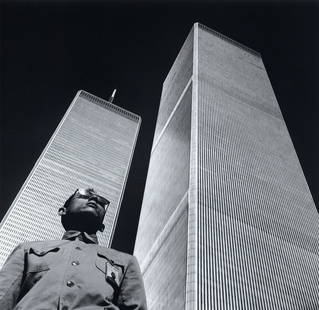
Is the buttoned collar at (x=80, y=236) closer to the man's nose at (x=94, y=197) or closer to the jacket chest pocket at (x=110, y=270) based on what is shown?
the jacket chest pocket at (x=110, y=270)

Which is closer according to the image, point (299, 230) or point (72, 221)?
point (72, 221)

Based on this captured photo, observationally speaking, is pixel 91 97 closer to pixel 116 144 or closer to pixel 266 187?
pixel 116 144

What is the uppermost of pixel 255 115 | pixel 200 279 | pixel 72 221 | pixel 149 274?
pixel 72 221

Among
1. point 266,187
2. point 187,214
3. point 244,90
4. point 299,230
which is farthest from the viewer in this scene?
point 244,90

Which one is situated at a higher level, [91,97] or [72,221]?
[72,221]

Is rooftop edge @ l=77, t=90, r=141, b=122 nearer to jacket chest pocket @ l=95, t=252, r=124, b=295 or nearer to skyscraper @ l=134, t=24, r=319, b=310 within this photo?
skyscraper @ l=134, t=24, r=319, b=310

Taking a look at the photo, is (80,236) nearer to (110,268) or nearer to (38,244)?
(38,244)

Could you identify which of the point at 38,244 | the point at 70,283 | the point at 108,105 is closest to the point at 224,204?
the point at 38,244

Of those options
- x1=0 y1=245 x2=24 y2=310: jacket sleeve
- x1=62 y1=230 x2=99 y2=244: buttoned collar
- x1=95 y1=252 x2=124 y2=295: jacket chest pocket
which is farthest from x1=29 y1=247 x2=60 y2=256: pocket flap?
x1=95 y1=252 x2=124 y2=295: jacket chest pocket

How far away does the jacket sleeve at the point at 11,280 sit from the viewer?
3.87 meters

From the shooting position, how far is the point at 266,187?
193ft

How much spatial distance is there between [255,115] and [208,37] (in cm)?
2697

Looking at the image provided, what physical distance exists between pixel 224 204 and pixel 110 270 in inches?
1901

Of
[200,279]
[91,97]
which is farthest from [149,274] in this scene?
[91,97]
